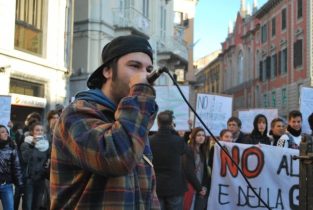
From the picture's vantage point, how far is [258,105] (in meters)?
59.8

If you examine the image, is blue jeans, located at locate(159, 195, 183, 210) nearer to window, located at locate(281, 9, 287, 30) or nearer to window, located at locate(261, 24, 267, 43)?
window, located at locate(281, 9, 287, 30)

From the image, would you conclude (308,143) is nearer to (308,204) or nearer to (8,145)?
(308,204)

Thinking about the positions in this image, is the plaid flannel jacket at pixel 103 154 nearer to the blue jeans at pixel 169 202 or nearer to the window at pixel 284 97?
the blue jeans at pixel 169 202

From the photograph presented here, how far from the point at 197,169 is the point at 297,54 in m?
36.5

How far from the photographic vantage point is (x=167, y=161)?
698cm

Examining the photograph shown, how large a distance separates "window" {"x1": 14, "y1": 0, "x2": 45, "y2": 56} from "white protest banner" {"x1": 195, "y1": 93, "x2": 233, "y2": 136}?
724 centimetres

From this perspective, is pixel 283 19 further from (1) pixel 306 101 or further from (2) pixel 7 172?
(2) pixel 7 172

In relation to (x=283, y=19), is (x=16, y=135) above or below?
below

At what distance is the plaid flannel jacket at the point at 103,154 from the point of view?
1.68 metres

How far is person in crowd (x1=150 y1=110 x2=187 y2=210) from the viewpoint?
6941mm

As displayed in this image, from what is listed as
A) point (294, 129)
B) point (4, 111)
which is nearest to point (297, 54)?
point (4, 111)

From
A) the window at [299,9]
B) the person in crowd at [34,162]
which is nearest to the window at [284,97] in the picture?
the window at [299,9]

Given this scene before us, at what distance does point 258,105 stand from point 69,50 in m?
43.4

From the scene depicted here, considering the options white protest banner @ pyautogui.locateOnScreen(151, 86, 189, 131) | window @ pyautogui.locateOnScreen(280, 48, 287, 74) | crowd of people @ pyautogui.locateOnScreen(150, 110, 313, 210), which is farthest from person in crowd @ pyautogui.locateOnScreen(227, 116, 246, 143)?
window @ pyautogui.locateOnScreen(280, 48, 287, 74)
